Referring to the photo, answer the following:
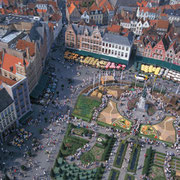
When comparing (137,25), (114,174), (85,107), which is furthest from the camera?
(137,25)

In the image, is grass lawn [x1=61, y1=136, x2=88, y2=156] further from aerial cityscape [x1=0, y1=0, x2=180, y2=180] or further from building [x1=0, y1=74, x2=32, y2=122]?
building [x1=0, y1=74, x2=32, y2=122]

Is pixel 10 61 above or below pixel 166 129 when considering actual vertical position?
above

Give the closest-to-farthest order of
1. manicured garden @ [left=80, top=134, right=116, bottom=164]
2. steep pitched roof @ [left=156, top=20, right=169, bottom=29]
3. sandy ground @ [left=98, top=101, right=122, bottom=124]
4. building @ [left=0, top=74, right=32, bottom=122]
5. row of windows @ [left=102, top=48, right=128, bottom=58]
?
manicured garden @ [left=80, top=134, right=116, bottom=164]
building @ [left=0, top=74, right=32, bottom=122]
sandy ground @ [left=98, top=101, right=122, bottom=124]
row of windows @ [left=102, top=48, right=128, bottom=58]
steep pitched roof @ [left=156, top=20, right=169, bottom=29]

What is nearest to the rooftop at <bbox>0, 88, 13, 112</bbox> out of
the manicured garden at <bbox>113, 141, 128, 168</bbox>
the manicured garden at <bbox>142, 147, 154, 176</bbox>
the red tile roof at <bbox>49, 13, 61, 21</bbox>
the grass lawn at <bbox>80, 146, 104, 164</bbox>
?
the grass lawn at <bbox>80, 146, 104, 164</bbox>

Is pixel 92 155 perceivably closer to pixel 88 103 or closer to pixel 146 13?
pixel 88 103

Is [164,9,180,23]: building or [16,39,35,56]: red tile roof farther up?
[164,9,180,23]: building

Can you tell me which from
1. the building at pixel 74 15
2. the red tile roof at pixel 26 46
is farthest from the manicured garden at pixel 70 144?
the building at pixel 74 15

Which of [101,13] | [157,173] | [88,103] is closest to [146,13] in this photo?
[101,13]
